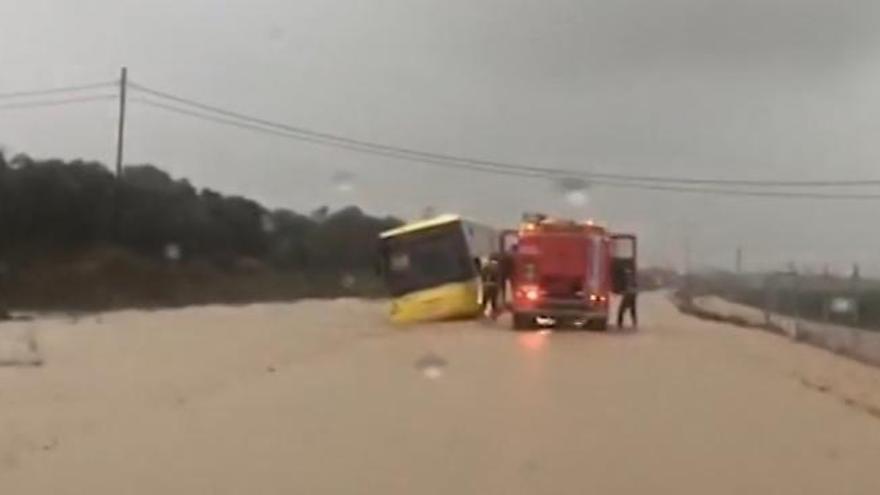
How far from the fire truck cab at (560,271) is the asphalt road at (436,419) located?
4767 mm

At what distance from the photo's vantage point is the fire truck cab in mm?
43156

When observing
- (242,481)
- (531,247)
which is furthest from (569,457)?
(531,247)

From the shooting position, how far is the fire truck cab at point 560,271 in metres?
43.2

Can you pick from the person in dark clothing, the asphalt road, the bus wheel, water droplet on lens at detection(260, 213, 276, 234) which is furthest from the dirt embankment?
the asphalt road

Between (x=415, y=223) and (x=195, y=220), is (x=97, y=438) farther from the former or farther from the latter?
(x=195, y=220)

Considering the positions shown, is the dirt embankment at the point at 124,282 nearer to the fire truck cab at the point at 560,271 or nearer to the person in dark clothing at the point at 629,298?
the person in dark clothing at the point at 629,298

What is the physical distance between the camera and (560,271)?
43.1 meters

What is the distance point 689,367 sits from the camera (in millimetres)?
30266

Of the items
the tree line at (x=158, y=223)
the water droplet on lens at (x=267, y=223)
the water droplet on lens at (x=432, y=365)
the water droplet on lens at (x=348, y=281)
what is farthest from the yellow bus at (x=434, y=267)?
the water droplet on lens at (x=348, y=281)

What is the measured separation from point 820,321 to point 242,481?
38.3 m

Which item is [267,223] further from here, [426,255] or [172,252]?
[426,255]

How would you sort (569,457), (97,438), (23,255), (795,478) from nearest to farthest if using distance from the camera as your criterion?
(795,478), (569,457), (97,438), (23,255)

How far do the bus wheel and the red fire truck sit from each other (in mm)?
70

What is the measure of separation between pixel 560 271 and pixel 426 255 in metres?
3.78
